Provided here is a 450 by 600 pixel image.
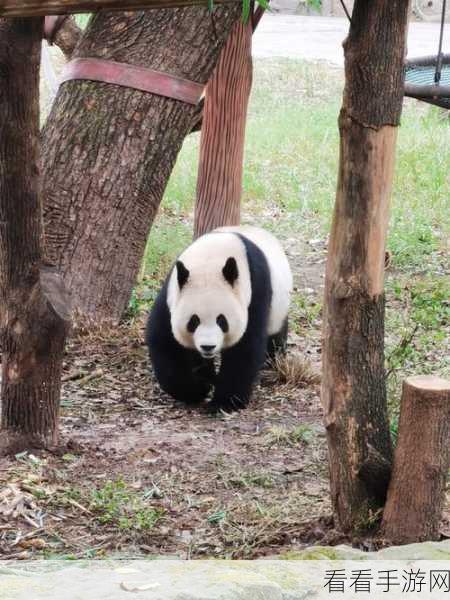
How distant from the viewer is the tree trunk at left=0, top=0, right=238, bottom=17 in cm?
277

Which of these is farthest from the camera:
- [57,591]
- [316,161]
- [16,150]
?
[316,161]

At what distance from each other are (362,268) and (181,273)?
2.17 metres

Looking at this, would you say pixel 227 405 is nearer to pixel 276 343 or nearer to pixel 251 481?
pixel 276 343

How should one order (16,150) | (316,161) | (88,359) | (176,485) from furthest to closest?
(316,161)
(88,359)
(176,485)
(16,150)

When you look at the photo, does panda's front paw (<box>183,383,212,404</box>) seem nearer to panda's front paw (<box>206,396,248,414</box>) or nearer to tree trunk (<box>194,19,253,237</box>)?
panda's front paw (<box>206,396,248,414</box>)

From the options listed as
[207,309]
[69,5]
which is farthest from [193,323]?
[69,5]

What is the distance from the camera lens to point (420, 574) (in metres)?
2.60

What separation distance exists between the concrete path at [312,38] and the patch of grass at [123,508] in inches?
486

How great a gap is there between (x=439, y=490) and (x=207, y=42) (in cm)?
341

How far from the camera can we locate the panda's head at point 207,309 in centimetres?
518

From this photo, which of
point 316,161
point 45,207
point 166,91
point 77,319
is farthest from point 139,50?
point 316,161

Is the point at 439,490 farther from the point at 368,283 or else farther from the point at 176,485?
the point at 176,485

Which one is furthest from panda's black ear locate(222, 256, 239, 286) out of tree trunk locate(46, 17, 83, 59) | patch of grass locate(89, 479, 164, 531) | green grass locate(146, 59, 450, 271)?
tree trunk locate(46, 17, 83, 59)

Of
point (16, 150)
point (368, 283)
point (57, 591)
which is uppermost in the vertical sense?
point (16, 150)
